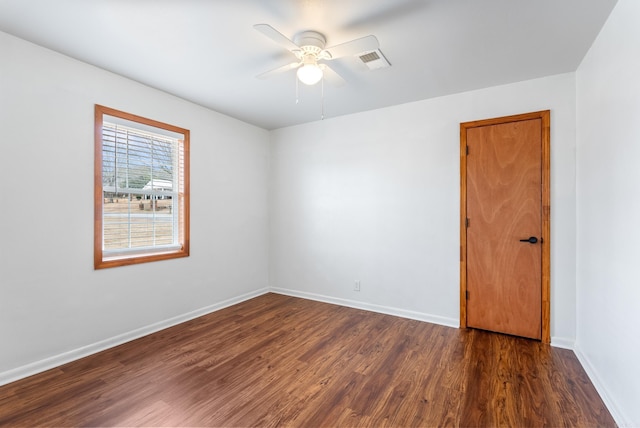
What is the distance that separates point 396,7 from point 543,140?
204 centimetres

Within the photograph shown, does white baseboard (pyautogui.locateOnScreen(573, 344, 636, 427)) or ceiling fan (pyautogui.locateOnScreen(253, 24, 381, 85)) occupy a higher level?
ceiling fan (pyautogui.locateOnScreen(253, 24, 381, 85))

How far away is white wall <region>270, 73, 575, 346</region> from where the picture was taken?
282 centimetres

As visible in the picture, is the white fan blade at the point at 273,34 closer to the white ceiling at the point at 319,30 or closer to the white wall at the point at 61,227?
the white ceiling at the point at 319,30

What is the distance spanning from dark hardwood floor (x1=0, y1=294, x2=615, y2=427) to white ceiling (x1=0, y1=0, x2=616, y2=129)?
2.58 m

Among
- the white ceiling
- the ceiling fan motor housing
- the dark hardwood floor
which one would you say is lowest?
the dark hardwood floor

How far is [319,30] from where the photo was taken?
2.12 m

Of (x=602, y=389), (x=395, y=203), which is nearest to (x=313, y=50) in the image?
(x=395, y=203)

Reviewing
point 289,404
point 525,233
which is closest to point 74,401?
point 289,404

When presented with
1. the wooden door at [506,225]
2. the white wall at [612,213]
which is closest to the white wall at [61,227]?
the wooden door at [506,225]

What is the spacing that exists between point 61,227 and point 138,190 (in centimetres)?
75

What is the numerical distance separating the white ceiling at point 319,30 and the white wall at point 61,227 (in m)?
0.23

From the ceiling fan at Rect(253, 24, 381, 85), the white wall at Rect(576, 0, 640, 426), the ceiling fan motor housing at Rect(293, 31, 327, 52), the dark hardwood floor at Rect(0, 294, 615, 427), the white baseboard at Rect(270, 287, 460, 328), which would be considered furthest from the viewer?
the white baseboard at Rect(270, 287, 460, 328)

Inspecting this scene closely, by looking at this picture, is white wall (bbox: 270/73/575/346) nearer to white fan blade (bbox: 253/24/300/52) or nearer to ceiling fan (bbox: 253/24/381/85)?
ceiling fan (bbox: 253/24/381/85)

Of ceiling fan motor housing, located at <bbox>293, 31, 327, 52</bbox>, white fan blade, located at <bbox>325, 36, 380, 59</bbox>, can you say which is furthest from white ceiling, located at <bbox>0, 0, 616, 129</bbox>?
white fan blade, located at <bbox>325, 36, 380, 59</bbox>
